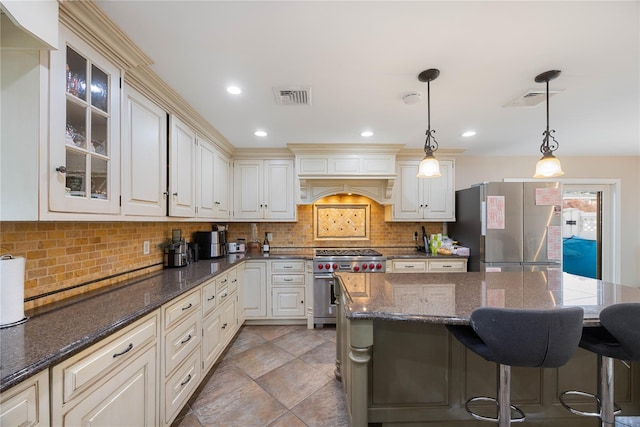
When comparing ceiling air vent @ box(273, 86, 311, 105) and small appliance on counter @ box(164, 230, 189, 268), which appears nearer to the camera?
ceiling air vent @ box(273, 86, 311, 105)

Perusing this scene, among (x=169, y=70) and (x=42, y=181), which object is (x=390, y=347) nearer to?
(x=42, y=181)

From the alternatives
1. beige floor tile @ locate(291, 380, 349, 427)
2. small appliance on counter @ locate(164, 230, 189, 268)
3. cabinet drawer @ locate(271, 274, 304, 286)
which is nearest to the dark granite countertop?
beige floor tile @ locate(291, 380, 349, 427)

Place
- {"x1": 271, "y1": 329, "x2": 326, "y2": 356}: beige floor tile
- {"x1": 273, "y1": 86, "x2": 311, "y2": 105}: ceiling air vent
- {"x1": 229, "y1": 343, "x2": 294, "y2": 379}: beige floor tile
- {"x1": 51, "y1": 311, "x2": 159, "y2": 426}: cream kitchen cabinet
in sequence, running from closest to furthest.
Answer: {"x1": 51, "y1": 311, "x2": 159, "y2": 426}: cream kitchen cabinet → {"x1": 273, "y1": 86, "x2": 311, "y2": 105}: ceiling air vent → {"x1": 229, "y1": 343, "x2": 294, "y2": 379}: beige floor tile → {"x1": 271, "y1": 329, "x2": 326, "y2": 356}: beige floor tile

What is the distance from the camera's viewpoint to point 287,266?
3389 millimetres

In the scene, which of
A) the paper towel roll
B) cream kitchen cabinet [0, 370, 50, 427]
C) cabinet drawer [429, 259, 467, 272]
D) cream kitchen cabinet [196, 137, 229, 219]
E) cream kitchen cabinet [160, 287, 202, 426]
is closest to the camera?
cream kitchen cabinet [0, 370, 50, 427]

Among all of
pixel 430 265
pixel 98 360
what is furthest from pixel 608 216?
pixel 98 360

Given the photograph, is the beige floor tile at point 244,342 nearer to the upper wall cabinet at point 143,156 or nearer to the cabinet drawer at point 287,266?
the cabinet drawer at point 287,266

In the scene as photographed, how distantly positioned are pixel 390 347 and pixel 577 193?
474cm

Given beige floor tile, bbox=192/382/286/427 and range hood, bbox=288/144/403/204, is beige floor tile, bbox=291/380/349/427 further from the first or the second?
range hood, bbox=288/144/403/204

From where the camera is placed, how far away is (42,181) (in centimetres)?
107

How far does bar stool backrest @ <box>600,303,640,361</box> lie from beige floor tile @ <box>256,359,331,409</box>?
1876 mm

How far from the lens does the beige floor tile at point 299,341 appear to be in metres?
2.76

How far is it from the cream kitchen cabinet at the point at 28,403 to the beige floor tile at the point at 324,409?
1445mm

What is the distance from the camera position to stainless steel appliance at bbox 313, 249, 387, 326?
3293 millimetres
